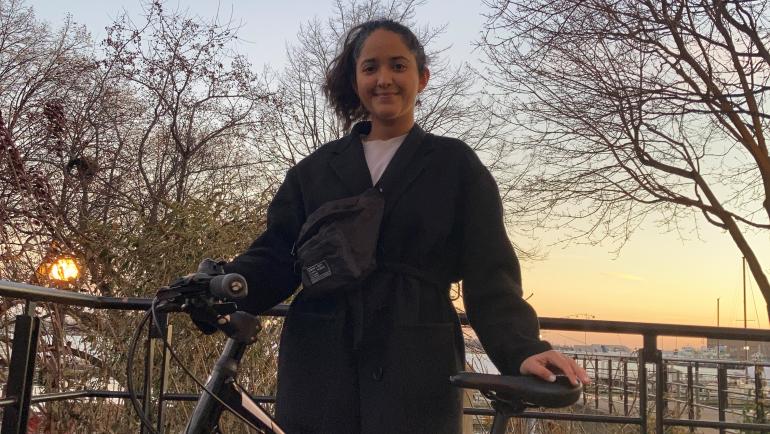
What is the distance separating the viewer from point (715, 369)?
7168 mm

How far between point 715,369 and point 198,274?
7.09 meters

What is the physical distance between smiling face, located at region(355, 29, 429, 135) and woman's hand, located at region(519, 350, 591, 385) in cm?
65

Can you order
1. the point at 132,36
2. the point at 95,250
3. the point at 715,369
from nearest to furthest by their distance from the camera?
the point at 95,250 < the point at 715,369 < the point at 132,36

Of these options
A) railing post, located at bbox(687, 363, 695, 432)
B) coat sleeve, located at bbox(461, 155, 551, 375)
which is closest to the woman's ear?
coat sleeve, located at bbox(461, 155, 551, 375)

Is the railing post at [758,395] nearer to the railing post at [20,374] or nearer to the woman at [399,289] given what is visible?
the woman at [399,289]

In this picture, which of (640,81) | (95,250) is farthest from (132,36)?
(640,81)

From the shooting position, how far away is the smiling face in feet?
5.53

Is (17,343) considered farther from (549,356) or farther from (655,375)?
(655,375)

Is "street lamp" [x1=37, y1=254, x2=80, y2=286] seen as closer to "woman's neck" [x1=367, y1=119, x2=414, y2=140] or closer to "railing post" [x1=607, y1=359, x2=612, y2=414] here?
"railing post" [x1=607, y1=359, x2=612, y2=414]

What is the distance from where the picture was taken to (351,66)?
73.0 inches

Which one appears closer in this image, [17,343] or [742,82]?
[17,343]

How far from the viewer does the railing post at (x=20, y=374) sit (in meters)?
2.21

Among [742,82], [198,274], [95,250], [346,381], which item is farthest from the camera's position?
[742,82]

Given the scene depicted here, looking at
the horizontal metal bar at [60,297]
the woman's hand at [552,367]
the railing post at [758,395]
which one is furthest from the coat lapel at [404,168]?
the railing post at [758,395]
